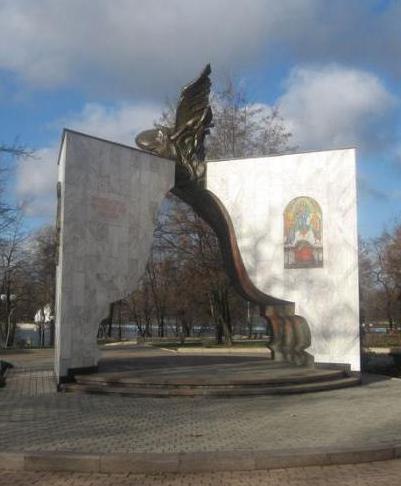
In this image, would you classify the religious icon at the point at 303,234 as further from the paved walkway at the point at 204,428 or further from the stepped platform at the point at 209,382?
the paved walkway at the point at 204,428

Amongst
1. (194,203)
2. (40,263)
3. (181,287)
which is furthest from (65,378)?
(40,263)

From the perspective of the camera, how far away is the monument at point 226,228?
48.1 ft

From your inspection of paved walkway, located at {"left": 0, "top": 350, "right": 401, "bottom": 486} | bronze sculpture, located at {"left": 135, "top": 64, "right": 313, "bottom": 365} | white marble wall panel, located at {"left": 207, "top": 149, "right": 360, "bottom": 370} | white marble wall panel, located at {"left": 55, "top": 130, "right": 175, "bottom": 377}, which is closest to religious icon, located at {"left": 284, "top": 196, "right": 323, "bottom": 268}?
white marble wall panel, located at {"left": 207, "top": 149, "right": 360, "bottom": 370}

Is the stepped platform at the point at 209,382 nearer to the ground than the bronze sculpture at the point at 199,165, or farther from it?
nearer to the ground

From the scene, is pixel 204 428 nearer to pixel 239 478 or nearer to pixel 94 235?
pixel 239 478

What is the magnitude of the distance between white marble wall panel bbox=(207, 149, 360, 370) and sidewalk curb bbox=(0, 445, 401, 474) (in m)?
8.85

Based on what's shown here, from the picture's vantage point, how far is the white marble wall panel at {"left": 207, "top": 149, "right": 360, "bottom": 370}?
16.2m

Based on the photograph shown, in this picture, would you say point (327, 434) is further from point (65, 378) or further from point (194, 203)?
point (194, 203)

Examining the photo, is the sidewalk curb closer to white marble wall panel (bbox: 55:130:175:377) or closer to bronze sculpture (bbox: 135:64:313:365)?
white marble wall panel (bbox: 55:130:175:377)

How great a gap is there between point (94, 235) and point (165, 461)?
27.9 ft

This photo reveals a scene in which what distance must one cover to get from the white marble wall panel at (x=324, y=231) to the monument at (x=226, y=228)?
28mm

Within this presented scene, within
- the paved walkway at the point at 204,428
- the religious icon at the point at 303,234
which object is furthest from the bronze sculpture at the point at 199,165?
the paved walkway at the point at 204,428

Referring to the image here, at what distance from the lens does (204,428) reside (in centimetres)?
934

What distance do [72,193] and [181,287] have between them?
2014 cm
